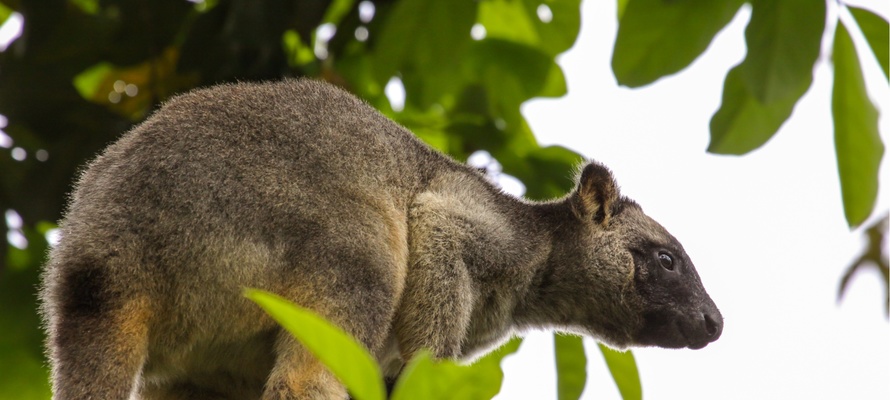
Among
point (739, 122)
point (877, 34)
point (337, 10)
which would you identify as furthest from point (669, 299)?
point (337, 10)

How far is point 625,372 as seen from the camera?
5.50 meters

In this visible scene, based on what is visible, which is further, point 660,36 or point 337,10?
point 337,10

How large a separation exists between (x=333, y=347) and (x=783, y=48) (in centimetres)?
321

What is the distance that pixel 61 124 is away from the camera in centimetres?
643

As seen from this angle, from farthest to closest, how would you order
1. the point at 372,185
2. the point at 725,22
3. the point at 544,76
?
1. the point at 544,76
2. the point at 725,22
3. the point at 372,185

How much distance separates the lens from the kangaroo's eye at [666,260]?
19.6 ft

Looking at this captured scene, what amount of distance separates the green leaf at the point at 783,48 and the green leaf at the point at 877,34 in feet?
1.00

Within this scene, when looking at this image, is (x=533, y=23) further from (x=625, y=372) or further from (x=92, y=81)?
(x=92, y=81)

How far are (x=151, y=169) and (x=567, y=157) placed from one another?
296 cm

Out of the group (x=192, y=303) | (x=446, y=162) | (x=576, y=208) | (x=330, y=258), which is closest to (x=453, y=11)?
(x=446, y=162)

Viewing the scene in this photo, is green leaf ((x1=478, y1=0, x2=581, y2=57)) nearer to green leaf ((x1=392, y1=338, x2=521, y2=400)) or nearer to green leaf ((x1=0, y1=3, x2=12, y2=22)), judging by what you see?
green leaf ((x1=0, y1=3, x2=12, y2=22))

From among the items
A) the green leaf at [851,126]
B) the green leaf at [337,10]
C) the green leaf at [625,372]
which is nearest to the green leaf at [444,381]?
the green leaf at [625,372]

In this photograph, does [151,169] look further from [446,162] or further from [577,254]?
[577,254]

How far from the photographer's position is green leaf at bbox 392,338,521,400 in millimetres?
2785
